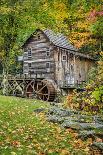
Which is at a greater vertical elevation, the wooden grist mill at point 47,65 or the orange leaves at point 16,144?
the wooden grist mill at point 47,65

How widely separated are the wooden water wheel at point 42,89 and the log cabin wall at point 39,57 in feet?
6.36

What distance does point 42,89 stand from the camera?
3769 cm

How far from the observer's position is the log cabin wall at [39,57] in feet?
135

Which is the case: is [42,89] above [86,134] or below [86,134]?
below

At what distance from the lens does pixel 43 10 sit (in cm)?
2697

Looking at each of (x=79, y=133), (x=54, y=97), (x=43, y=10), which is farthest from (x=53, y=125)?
(x=54, y=97)

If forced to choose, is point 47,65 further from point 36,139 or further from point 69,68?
point 36,139

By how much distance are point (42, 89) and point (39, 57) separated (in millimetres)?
6248

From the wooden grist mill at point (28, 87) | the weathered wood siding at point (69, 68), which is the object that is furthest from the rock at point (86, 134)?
the weathered wood siding at point (69, 68)

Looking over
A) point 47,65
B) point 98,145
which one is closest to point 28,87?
point 47,65

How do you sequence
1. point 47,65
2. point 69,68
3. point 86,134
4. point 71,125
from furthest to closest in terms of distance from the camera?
point 69,68
point 47,65
point 71,125
point 86,134

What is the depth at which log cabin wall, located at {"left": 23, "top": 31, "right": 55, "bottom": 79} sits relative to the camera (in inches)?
1623

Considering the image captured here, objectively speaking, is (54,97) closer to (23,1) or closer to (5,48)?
(5,48)

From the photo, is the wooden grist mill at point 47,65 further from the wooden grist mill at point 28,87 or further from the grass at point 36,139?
the grass at point 36,139
